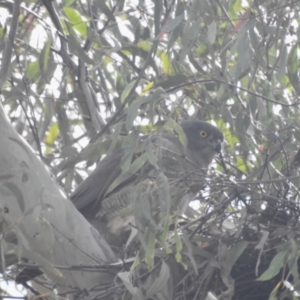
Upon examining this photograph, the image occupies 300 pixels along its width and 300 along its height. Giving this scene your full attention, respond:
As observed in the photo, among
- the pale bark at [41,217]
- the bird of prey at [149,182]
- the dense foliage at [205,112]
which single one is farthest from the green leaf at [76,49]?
the pale bark at [41,217]

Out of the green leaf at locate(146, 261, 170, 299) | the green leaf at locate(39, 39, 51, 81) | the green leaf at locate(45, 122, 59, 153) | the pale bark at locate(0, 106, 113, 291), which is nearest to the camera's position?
the green leaf at locate(146, 261, 170, 299)

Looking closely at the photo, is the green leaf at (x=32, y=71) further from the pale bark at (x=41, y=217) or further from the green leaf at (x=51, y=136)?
the green leaf at (x=51, y=136)

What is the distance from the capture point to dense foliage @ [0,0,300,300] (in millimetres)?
3549

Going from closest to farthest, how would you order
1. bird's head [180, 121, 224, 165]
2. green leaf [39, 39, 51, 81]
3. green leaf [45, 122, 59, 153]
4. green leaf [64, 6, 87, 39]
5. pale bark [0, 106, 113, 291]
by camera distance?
pale bark [0, 106, 113, 291] < green leaf [39, 39, 51, 81] < green leaf [64, 6, 87, 39] < bird's head [180, 121, 224, 165] < green leaf [45, 122, 59, 153]

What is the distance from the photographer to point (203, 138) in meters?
Answer: 5.35

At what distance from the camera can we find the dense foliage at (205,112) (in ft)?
11.6

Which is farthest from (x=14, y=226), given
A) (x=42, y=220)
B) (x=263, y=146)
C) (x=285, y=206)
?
(x=263, y=146)

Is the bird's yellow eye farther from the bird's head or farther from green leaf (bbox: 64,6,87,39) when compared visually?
green leaf (bbox: 64,6,87,39)

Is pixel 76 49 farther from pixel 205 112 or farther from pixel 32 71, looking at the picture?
pixel 205 112

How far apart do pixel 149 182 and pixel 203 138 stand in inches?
77.0

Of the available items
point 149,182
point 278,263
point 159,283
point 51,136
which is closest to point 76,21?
point 51,136

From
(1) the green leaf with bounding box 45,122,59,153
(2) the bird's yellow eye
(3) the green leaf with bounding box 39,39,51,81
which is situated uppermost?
(3) the green leaf with bounding box 39,39,51,81

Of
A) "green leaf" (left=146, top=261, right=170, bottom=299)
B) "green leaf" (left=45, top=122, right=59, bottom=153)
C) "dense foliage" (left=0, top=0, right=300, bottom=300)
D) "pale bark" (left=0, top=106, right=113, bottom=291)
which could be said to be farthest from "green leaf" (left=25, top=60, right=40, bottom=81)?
"green leaf" (left=146, top=261, right=170, bottom=299)

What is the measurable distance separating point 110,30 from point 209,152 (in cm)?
111
